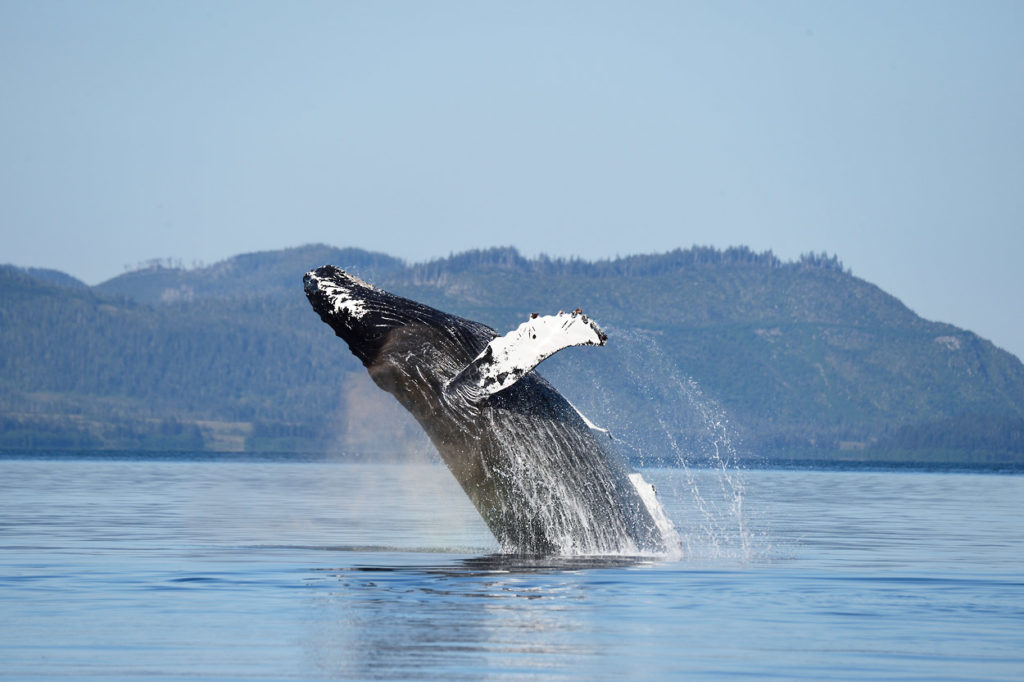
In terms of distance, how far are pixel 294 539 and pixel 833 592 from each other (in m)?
9.30

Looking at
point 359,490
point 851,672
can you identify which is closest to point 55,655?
point 851,672

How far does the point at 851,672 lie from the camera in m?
10.3

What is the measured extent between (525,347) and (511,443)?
1.69 meters

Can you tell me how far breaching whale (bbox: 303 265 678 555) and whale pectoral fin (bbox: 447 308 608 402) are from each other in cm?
27

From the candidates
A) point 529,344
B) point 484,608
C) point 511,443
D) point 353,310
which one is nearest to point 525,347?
point 529,344

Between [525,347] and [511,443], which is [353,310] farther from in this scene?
[525,347]

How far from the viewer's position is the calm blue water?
34.3ft

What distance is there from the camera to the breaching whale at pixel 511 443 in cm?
1652

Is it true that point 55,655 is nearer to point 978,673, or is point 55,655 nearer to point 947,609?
point 978,673

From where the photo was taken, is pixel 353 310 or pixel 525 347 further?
pixel 353 310

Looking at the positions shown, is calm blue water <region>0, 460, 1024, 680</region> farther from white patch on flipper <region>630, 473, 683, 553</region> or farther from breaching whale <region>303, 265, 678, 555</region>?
breaching whale <region>303, 265, 678, 555</region>

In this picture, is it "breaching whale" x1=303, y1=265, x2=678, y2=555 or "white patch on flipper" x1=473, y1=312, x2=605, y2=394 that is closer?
"white patch on flipper" x1=473, y1=312, x2=605, y2=394

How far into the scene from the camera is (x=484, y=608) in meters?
12.9

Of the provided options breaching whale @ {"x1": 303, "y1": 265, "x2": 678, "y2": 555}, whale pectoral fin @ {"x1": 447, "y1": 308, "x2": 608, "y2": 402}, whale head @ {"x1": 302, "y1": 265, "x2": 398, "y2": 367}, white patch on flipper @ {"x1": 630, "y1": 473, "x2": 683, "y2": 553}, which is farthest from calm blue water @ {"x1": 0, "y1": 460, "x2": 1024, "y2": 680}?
whale head @ {"x1": 302, "y1": 265, "x2": 398, "y2": 367}
